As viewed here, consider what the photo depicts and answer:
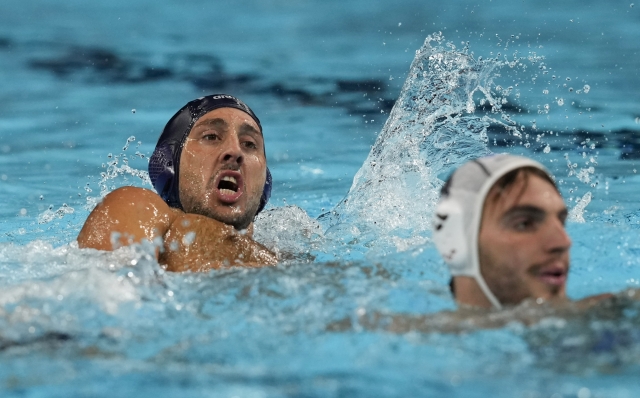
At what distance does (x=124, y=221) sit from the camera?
323 centimetres

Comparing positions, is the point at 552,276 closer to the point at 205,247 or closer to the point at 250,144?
the point at 205,247

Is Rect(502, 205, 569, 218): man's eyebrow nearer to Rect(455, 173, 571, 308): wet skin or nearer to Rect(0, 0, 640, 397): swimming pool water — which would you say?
Rect(455, 173, 571, 308): wet skin

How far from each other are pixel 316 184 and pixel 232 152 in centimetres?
203

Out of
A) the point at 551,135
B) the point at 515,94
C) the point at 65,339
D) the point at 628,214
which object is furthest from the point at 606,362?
A: the point at 515,94

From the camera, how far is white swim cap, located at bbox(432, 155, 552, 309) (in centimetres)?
236

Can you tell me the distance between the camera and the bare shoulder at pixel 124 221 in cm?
318

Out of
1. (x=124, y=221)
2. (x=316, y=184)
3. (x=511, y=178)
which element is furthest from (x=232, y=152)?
(x=316, y=184)

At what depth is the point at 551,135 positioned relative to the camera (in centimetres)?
617

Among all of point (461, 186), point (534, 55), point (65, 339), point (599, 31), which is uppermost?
point (599, 31)

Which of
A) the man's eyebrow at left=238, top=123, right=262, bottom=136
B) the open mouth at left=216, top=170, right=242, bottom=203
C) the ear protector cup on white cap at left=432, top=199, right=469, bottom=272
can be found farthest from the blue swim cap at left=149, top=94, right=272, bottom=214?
the ear protector cup on white cap at left=432, top=199, right=469, bottom=272

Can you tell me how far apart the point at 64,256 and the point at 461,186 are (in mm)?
1619

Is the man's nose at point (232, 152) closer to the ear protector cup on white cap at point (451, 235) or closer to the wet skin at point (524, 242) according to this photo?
the ear protector cup on white cap at point (451, 235)

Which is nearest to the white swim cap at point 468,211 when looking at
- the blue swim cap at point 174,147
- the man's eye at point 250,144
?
the man's eye at point 250,144

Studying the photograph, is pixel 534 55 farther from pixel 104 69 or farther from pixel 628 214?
pixel 104 69
